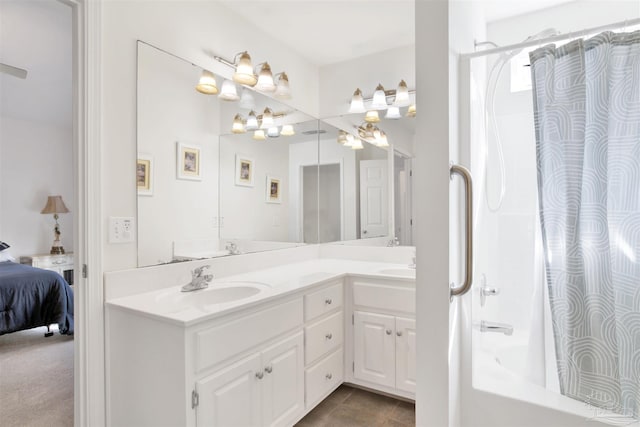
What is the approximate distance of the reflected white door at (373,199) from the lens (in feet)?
9.39

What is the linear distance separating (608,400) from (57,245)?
6.33m

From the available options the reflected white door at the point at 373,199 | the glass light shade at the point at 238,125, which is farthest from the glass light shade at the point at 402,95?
the glass light shade at the point at 238,125

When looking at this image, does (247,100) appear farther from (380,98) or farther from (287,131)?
(380,98)

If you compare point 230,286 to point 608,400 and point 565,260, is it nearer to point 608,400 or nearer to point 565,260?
point 565,260

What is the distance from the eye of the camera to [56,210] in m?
5.10

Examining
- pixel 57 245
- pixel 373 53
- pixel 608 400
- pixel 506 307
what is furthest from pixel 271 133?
pixel 57 245

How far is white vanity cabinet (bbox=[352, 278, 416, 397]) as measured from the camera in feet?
6.93

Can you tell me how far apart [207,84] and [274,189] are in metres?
0.96

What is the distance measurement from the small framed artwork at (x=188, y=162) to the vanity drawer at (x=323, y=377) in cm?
130

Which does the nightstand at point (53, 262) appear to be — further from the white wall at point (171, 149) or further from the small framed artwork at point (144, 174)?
the small framed artwork at point (144, 174)

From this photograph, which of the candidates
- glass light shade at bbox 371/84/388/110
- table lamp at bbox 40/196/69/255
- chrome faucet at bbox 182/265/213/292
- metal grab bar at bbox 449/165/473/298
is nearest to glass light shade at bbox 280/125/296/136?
glass light shade at bbox 371/84/388/110

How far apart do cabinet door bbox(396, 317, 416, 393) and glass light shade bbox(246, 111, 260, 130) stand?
5.38ft

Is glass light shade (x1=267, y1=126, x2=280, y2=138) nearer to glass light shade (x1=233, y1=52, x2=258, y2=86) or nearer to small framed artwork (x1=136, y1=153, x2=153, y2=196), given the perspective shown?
glass light shade (x1=233, y1=52, x2=258, y2=86)

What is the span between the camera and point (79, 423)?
150 centimetres
